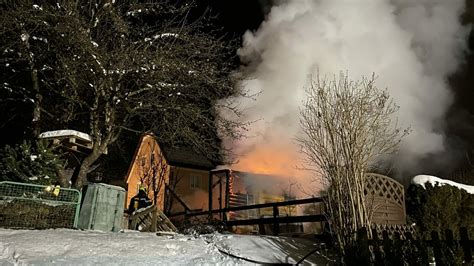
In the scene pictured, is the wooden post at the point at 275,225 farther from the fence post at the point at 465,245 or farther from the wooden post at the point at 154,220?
the fence post at the point at 465,245

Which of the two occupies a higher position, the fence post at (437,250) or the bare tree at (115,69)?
the bare tree at (115,69)

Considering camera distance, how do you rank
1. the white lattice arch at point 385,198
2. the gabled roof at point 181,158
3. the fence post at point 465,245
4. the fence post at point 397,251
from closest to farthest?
1. the fence post at point 465,245
2. the fence post at point 397,251
3. the white lattice arch at point 385,198
4. the gabled roof at point 181,158

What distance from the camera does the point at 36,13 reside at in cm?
1012

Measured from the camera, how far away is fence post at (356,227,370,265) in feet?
19.6

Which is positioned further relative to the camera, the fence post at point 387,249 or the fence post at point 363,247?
the fence post at point 363,247

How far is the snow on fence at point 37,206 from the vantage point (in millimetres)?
8008

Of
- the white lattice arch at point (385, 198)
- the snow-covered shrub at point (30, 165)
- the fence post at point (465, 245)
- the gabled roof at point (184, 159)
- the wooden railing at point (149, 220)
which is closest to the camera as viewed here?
the fence post at point (465, 245)

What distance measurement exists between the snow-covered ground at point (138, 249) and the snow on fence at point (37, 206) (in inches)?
37.4

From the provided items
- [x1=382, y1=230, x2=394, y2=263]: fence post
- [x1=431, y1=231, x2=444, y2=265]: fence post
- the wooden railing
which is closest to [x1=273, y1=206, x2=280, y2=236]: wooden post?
the wooden railing

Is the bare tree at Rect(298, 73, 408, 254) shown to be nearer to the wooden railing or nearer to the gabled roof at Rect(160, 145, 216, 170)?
the wooden railing

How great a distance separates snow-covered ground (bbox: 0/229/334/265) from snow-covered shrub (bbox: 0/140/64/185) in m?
2.55

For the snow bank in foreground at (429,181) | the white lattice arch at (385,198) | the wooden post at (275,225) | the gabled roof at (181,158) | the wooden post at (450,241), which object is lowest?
the wooden post at (450,241)

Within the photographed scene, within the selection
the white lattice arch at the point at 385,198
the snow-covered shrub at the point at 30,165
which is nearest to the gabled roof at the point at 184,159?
the snow-covered shrub at the point at 30,165

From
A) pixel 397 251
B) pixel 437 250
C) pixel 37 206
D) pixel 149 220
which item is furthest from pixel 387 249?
pixel 149 220
